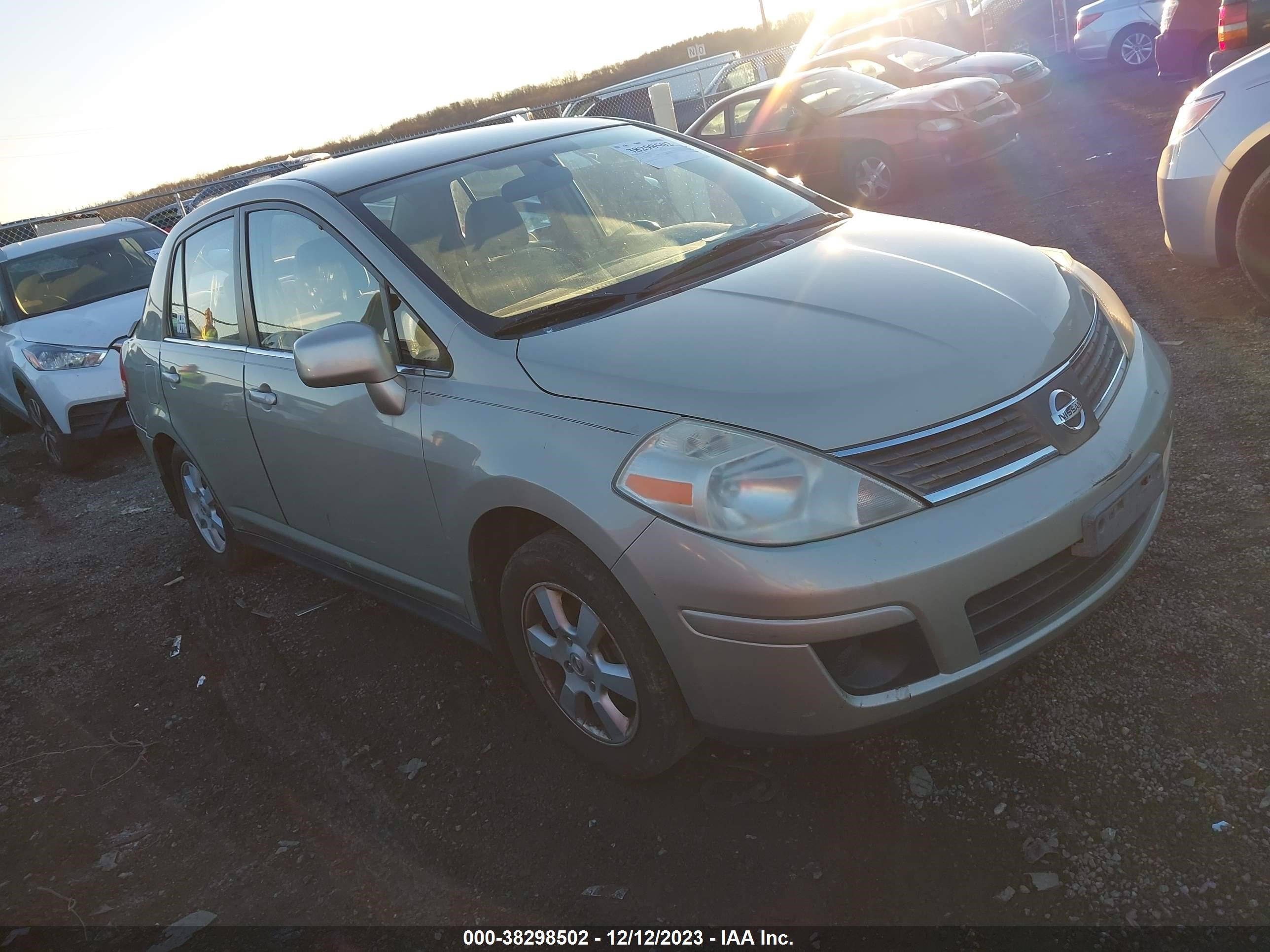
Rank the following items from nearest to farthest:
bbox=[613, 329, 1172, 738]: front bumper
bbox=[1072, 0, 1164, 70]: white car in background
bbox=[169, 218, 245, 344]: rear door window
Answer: bbox=[613, 329, 1172, 738]: front bumper
bbox=[169, 218, 245, 344]: rear door window
bbox=[1072, 0, 1164, 70]: white car in background

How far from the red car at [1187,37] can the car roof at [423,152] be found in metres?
9.32

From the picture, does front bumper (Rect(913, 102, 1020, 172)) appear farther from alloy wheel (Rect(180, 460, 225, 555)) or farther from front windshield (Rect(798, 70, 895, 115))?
alloy wheel (Rect(180, 460, 225, 555))

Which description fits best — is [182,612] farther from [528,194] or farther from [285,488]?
[528,194]

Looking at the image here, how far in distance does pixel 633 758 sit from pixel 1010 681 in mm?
1125

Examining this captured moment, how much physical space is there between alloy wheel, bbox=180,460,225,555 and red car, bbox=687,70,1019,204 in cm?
758

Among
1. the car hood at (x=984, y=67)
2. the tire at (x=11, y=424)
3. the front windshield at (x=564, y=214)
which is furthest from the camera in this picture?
the car hood at (x=984, y=67)

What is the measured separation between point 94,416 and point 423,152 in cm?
570

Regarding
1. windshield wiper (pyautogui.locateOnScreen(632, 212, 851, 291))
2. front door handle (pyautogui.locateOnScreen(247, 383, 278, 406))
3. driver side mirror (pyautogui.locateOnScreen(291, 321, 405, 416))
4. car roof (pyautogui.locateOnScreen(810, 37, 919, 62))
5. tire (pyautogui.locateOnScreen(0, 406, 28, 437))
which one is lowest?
tire (pyautogui.locateOnScreen(0, 406, 28, 437))

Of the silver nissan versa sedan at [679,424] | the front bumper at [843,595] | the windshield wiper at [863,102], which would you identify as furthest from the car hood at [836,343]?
the windshield wiper at [863,102]

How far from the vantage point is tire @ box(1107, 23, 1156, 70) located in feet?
47.9

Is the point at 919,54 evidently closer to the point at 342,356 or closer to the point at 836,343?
the point at 836,343

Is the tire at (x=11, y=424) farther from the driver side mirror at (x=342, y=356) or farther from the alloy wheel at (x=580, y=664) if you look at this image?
the alloy wheel at (x=580, y=664)

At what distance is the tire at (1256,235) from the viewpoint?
4.54 metres

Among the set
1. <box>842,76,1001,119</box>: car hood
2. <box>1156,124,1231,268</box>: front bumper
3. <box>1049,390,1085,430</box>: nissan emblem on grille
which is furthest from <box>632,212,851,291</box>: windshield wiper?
<box>842,76,1001,119</box>: car hood
